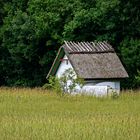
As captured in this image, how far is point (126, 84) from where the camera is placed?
39.3 metres

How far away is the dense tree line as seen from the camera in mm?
38969

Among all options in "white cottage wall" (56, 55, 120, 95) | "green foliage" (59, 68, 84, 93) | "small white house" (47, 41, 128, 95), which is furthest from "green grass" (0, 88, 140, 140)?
"small white house" (47, 41, 128, 95)

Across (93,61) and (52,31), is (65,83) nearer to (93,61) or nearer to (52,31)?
(93,61)

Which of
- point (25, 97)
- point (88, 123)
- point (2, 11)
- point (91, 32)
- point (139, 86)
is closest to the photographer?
point (88, 123)

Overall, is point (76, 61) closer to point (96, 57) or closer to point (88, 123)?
point (96, 57)

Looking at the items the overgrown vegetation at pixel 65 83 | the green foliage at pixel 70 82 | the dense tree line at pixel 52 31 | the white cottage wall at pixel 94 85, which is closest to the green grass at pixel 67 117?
the overgrown vegetation at pixel 65 83

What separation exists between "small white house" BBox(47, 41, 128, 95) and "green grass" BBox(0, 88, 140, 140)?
595 centimetres

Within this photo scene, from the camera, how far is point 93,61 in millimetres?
33969

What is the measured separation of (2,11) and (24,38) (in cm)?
393

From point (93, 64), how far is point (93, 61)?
25 centimetres

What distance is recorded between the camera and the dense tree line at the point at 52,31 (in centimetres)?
3897

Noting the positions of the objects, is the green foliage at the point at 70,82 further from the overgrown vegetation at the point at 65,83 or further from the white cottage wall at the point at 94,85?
the white cottage wall at the point at 94,85

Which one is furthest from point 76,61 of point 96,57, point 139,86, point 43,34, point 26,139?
point 26,139

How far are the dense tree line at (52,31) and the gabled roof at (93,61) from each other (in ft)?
8.18
